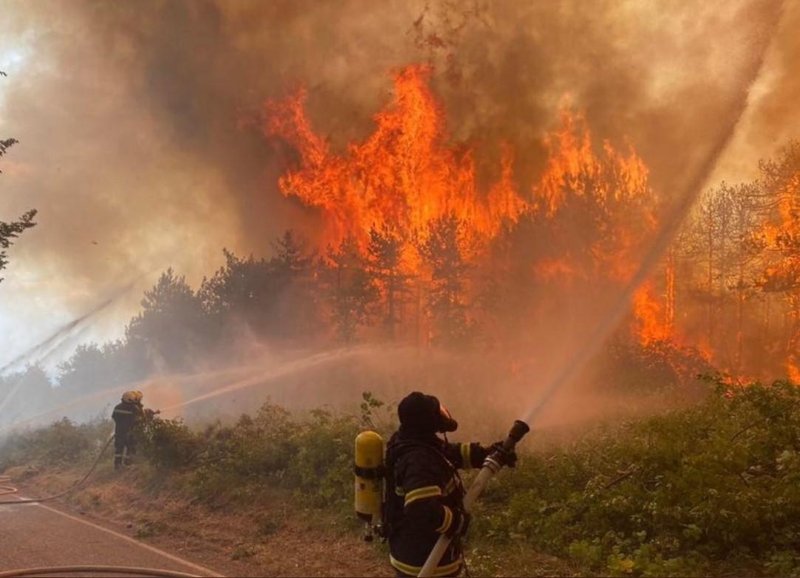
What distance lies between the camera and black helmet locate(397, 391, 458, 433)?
4.44 meters

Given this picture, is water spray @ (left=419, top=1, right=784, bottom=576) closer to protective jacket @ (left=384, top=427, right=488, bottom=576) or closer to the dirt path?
the dirt path

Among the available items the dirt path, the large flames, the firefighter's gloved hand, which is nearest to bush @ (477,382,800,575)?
the dirt path

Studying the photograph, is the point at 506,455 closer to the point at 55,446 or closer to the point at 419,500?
the point at 419,500

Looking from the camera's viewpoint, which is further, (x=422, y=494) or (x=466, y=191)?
(x=466, y=191)

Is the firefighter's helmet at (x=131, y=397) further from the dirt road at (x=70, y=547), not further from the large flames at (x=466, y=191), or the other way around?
the large flames at (x=466, y=191)

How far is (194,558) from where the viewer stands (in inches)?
307

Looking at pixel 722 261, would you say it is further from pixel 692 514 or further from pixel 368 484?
pixel 368 484

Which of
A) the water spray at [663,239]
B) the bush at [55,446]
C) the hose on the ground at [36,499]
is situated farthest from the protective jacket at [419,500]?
the water spray at [663,239]

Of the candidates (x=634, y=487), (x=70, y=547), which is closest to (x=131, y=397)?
(x=70, y=547)

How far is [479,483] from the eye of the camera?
4.59 m

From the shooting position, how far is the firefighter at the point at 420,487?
4141 mm

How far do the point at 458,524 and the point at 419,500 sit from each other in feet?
1.71

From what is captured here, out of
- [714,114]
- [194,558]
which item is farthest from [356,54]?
[194,558]

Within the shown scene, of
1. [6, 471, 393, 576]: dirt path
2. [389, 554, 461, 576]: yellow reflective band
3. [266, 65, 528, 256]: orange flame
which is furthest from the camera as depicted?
[266, 65, 528, 256]: orange flame
